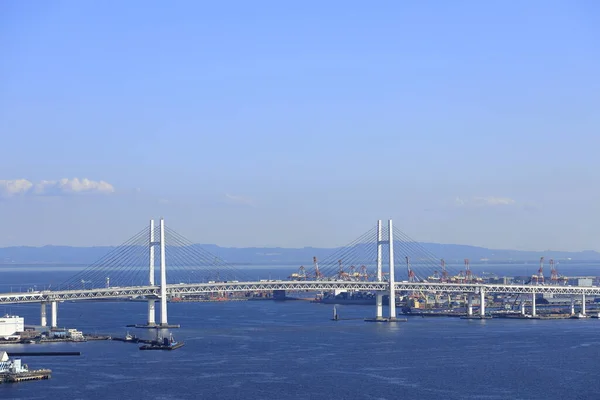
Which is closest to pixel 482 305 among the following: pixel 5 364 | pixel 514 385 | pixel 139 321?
pixel 139 321

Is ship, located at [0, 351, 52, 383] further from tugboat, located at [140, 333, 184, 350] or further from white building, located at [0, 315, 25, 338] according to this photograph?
white building, located at [0, 315, 25, 338]

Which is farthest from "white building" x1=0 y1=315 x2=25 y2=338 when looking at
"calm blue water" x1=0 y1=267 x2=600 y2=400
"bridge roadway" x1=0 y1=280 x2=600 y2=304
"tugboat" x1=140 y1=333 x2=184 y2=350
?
"tugboat" x1=140 y1=333 x2=184 y2=350

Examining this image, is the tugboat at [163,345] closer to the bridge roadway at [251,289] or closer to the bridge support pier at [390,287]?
the bridge roadway at [251,289]

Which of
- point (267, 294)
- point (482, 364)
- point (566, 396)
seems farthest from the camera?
point (267, 294)

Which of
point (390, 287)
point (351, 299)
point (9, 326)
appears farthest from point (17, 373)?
point (351, 299)

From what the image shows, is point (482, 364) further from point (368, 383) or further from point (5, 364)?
point (5, 364)

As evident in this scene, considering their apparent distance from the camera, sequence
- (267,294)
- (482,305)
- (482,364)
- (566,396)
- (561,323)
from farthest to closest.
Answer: (267,294) < (482,305) < (561,323) < (482,364) < (566,396)
